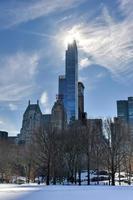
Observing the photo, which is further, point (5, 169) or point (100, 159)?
point (5, 169)

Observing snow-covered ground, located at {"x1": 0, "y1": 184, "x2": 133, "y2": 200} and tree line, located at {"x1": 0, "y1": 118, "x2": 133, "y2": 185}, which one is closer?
snow-covered ground, located at {"x1": 0, "y1": 184, "x2": 133, "y2": 200}

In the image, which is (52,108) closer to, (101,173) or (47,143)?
(101,173)

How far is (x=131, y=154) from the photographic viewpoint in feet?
260

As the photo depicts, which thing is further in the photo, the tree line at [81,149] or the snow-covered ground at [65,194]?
the tree line at [81,149]

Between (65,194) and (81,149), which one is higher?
(81,149)

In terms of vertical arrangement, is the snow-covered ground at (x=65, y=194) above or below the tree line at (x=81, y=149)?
below

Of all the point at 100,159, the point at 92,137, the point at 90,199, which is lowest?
the point at 90,199

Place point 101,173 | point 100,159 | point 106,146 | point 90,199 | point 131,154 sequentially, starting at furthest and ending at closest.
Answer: point 101,173 < point 131,154 < point 100,159 < point 106,146 < point 90,199

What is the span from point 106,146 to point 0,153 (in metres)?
35.2

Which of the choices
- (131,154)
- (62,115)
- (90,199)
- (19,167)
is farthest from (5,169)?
(62,115)

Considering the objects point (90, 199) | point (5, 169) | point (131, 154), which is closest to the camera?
point (90, 199)

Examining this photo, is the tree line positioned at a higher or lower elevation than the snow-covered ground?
higher

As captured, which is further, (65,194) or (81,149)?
(81,149)

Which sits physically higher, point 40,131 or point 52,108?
point 52,108
